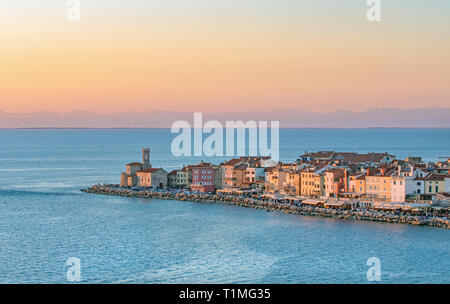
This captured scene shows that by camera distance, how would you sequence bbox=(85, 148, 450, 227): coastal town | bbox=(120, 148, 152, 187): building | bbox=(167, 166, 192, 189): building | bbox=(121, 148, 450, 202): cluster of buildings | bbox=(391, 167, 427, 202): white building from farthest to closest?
bbox=(120, 148, 152, 187): building < bbox=(167, 166, 192, 189): building < bbox=(121, 148, 450, 202): cluster of buildings < bbox=(391, 167, 427, 202): white building < bbox=(85, 148, 450, 227): coastal town

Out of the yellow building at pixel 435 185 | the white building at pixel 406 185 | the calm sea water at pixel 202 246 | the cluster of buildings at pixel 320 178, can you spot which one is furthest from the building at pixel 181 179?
the yellow building at pixel 435 185

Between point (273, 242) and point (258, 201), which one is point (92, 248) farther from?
point (258, 201)

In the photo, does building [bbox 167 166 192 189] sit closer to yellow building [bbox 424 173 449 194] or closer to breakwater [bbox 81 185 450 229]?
breakwater [bbox 81 185 450 229]

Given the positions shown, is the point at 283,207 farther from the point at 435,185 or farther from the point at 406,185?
the point at 435,185

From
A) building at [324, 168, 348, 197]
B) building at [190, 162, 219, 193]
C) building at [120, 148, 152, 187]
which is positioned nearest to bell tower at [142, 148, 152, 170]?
building at [120, 148, 152, 187]

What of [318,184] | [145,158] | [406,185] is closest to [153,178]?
[145,158]

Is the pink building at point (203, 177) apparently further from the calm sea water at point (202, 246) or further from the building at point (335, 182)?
the building at point (335, 182)
